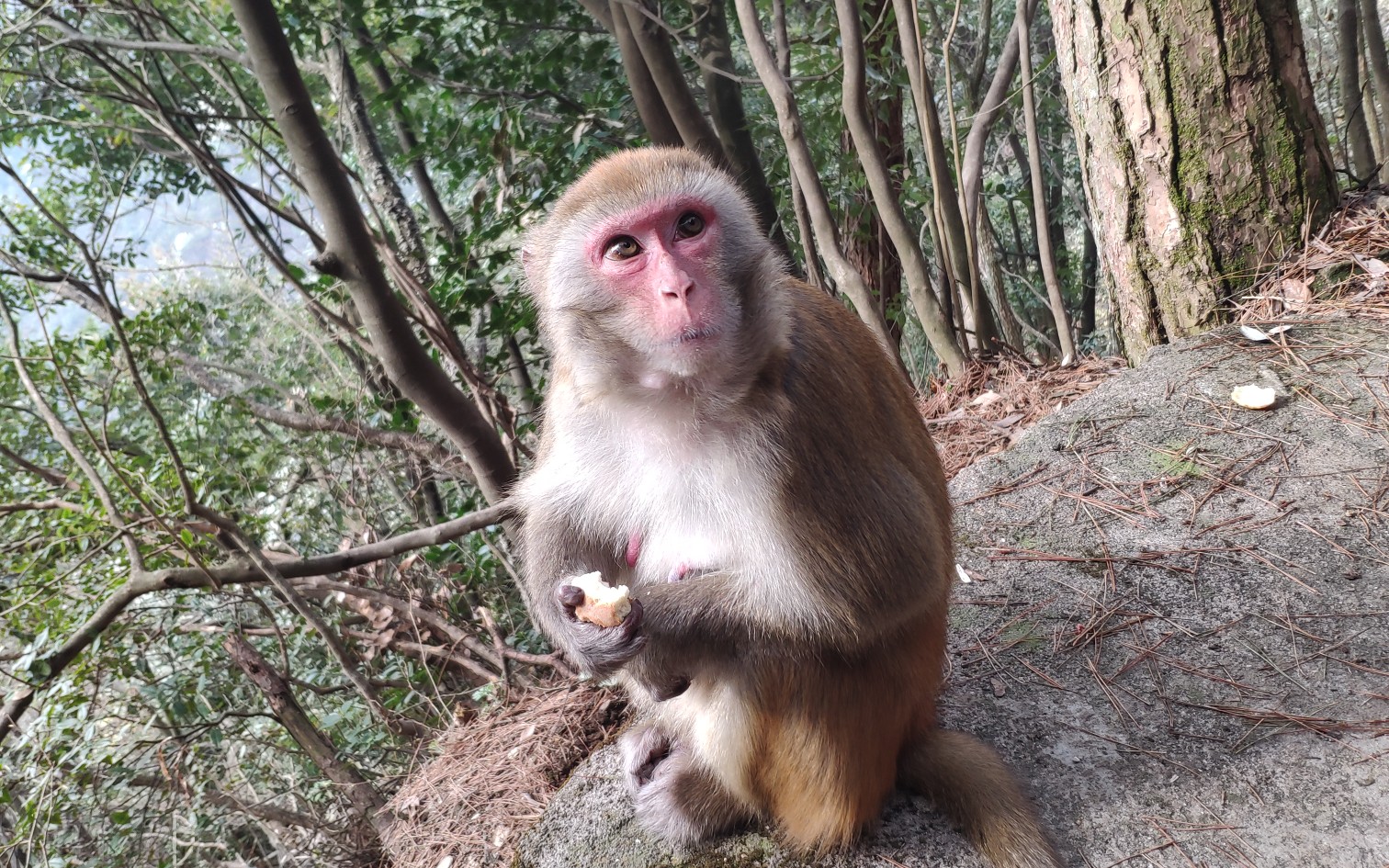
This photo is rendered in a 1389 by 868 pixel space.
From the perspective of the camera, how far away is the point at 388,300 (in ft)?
10.1

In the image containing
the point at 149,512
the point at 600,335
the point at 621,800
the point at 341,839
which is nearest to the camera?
the point at 600,335

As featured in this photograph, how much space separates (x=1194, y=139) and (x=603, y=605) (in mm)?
3308

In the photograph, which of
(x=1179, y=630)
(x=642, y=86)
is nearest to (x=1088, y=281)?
(x=642, y=86)

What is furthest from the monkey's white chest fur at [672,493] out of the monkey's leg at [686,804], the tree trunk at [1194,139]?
the tree trunk at [1194,139]

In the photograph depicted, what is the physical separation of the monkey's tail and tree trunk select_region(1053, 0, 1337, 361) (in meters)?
2.59

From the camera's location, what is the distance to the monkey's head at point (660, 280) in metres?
1.90

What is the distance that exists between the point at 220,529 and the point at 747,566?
2.29m

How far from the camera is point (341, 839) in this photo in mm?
3941

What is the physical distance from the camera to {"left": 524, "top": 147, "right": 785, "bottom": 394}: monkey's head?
190 centimetres

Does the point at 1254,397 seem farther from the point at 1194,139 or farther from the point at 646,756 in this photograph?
the point at 646,756

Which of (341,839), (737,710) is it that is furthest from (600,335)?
(341,839)

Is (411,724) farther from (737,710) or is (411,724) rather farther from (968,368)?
(968,368)

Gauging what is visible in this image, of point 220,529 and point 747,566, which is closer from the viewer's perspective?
point 747,566

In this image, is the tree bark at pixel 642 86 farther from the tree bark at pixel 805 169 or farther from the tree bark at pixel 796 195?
the tree bark at pixel 796 195
